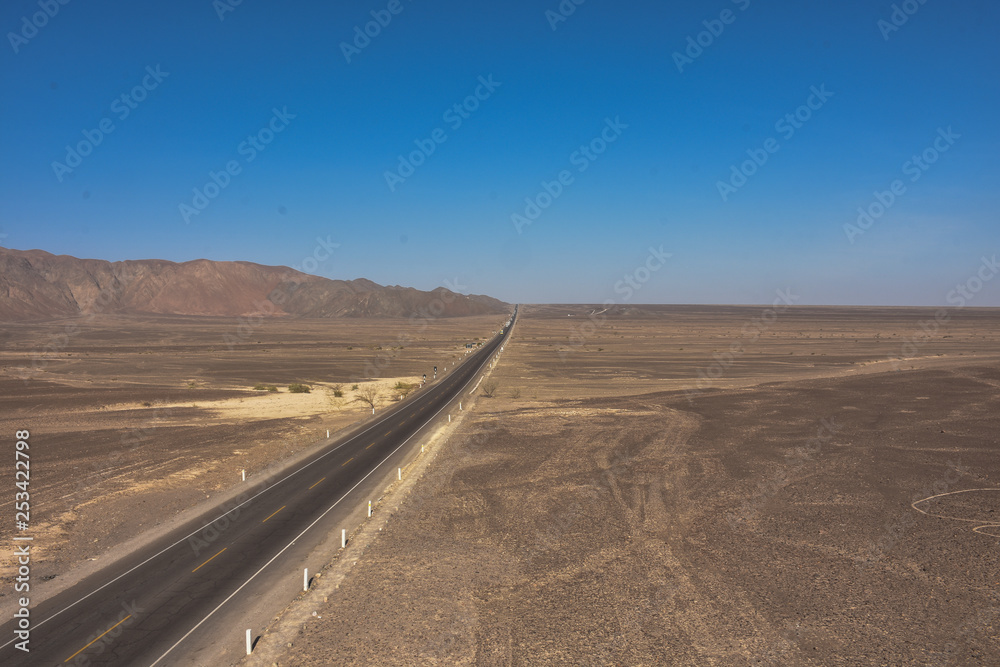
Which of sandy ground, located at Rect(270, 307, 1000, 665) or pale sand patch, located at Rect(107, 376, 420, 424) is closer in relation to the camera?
sandy ground, located at Rect(270, 307, 1000, 665)

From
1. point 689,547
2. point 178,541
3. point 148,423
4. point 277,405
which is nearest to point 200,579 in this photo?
point 178,541

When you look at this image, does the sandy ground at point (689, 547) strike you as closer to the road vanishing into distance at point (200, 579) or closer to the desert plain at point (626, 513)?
the desert plain at point (626, 513)

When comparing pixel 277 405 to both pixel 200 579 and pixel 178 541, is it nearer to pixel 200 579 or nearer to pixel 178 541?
pixel 178 541

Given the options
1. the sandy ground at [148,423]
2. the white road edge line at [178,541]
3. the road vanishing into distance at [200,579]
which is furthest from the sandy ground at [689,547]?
the sandy ground at [148,423]

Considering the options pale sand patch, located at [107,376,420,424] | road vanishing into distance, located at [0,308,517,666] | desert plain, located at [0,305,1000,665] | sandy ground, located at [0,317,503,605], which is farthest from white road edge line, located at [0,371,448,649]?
pale sand patch, located at [107,376,420,424]

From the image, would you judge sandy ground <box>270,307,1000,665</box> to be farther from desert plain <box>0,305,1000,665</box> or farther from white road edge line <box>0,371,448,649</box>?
white road edge line <box>0,371,448,649</box>

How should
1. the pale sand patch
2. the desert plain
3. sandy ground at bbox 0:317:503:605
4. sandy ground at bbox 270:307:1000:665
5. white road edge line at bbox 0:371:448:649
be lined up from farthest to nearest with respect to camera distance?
the pale sand patch < sandy ground at bbox 0:317:503:605 < white road edge line at bbox 0:371:448:649 < the desert plain < sandy ground at bbox 270:307:1000:665

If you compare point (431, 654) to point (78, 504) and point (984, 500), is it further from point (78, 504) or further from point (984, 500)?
point (984, 500)
